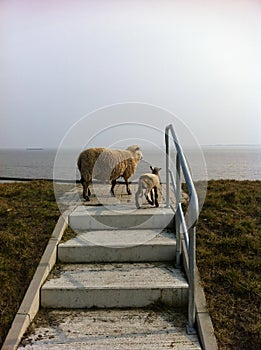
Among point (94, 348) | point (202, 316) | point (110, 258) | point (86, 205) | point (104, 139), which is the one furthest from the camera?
point (86, 205)

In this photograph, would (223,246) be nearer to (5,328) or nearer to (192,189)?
(192,189)

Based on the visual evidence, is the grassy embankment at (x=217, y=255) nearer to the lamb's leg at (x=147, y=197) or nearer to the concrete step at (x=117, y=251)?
the concrete step at (x=117, y=251)

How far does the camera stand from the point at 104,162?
4.38 m

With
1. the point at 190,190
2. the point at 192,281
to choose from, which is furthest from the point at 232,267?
the point at 190,190

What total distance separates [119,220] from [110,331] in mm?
1440

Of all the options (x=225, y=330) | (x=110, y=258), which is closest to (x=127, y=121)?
(x=110, y=258)

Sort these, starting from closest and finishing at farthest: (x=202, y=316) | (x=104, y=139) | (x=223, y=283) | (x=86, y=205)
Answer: (x=202, y=316) < (x=223, y=283) < (x=104, y=139) < (x=86, y=205)

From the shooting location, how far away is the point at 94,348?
99.3 inches

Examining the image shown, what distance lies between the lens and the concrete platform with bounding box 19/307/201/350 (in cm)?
255

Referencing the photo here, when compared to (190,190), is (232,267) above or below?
below

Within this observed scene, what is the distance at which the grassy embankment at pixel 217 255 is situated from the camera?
8.87 feet

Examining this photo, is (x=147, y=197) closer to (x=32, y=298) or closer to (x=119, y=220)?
(x=119, y=220)

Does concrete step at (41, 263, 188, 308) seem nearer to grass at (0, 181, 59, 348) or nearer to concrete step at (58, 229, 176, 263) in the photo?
grass at (0, 181, 59, 348)

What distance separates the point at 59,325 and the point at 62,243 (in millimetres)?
965
